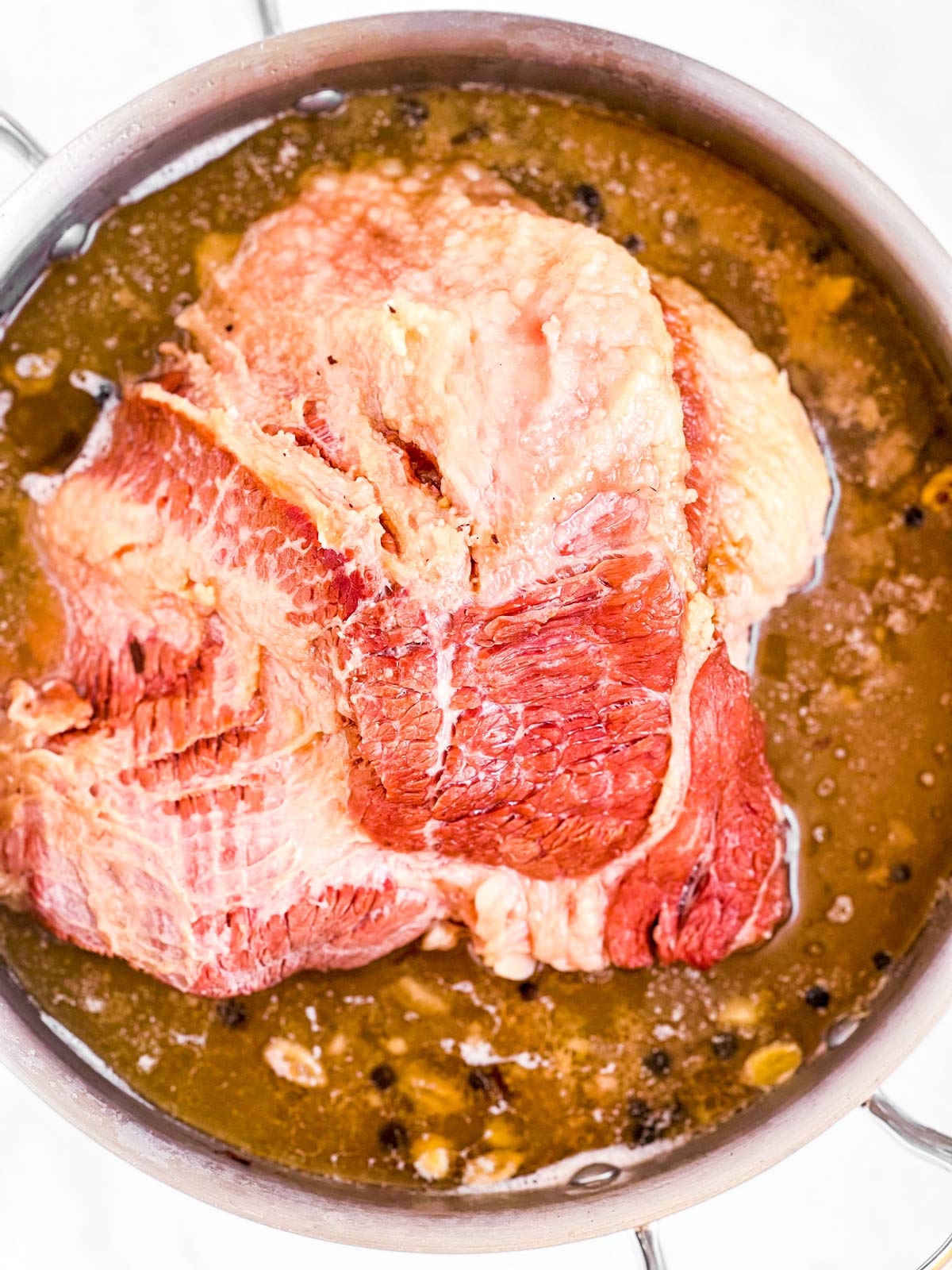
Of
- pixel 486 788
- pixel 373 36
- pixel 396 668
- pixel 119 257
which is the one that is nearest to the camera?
pixel 396 668

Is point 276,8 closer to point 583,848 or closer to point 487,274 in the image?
point 487,274

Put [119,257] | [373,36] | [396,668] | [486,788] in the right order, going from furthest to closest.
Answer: [119,257] < [373,36] < [486,788] < [396,668]

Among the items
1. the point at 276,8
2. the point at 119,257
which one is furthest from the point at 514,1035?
the point at 276,8

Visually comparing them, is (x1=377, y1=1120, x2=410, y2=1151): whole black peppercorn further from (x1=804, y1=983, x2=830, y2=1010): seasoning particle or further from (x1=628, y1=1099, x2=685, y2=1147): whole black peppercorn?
(x1=804, y1=983, x2=830, y2=1010): seasoning particle

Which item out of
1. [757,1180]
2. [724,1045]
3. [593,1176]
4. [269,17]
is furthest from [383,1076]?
[269,17]

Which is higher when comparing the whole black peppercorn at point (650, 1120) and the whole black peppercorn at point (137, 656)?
the whole black peppercorn at point (137, 656)

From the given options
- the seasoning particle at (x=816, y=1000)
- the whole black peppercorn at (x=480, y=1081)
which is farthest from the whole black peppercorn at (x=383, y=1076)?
the seasoning particle at (x=816, y=1000)

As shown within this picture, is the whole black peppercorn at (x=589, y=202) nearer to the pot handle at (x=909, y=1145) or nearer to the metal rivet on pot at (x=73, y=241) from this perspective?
the metal rivet on pot at (x=73, y=241)
